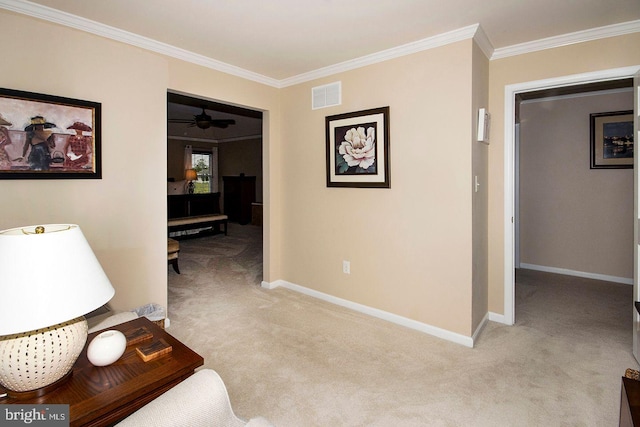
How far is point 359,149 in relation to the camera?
130 inches

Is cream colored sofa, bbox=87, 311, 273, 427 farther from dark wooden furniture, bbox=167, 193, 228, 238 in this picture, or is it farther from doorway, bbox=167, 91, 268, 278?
doorway, bbox=167, 91, 268, 278

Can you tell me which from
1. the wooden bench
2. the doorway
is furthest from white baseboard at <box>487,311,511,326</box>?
the doorway

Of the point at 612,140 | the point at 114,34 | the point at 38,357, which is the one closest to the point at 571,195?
the point at 612,140

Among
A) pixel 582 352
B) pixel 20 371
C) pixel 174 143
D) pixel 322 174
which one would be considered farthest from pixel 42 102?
pixel 174 143

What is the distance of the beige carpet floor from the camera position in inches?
77.5

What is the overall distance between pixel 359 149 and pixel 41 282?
269cm

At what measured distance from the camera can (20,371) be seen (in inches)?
42.7

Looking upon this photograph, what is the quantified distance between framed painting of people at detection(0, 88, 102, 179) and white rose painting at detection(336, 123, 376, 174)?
2.04 meters

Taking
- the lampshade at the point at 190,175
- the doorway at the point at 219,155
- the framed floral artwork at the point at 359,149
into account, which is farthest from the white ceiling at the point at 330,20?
the lampshade at the point at 190,175

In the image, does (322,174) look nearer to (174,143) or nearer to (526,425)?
(526,425)

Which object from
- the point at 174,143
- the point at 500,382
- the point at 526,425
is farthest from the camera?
the point at 174,143

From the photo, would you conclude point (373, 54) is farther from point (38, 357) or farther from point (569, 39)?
point (38, 357)

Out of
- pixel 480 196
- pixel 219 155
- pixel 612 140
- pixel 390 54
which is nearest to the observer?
pixel 480 196

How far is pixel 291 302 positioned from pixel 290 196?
1.20 m
